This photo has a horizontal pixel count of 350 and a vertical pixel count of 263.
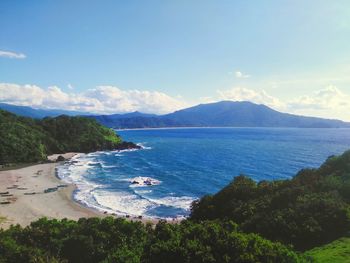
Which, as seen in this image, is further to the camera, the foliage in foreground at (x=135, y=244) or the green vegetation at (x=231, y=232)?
the green vegetation at (x=231, y=232)

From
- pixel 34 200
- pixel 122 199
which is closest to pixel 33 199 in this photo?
pixel 34 200

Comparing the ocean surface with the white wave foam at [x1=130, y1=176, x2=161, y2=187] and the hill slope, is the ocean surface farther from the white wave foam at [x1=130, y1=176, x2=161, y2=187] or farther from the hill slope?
the hill slope

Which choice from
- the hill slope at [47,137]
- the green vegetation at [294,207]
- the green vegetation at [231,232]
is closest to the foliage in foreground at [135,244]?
the green vegetation at [231,232]

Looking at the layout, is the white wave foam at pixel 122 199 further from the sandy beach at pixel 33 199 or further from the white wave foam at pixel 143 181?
the sandy beach at pixel 33 199

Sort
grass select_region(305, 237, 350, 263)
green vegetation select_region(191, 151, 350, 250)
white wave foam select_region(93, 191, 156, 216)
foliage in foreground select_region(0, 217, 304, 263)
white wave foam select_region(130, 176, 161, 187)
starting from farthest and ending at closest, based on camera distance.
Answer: white wave foam select_region(130, 176, 161, 187) < white wave foam select_region(93, 191, 156, 216) < green vegetation select_region(191, 151, 350, 250) < grass select_region(305, 237, 350, 263) < foliage in foreground select_region(0, 217, 304, 263)

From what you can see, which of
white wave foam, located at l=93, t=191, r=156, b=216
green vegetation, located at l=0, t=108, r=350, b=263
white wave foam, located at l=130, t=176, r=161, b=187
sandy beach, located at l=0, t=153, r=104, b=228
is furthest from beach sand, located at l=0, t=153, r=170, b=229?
green vegetation, located at l=0, t=108, r=350, b=263

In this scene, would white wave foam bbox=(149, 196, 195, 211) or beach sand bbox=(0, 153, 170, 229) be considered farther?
white wave foam bbox=(149, 196, 195, 211)

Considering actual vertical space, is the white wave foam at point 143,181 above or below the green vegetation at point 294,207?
below
